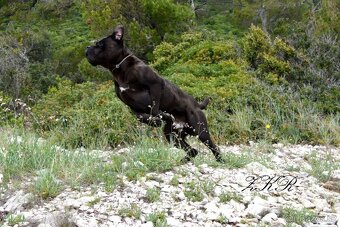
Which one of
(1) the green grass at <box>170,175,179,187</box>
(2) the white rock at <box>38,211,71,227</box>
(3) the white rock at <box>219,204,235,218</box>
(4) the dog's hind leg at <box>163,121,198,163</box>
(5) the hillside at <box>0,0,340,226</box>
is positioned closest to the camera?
(2) the white rock at <box>38,211,71,227</box>

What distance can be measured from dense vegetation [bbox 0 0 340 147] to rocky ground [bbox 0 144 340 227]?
2.07 metres

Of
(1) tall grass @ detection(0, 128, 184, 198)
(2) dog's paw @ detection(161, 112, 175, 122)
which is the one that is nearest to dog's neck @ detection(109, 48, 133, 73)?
(2) dog's paw @ detection(161, 112, 175, 122)

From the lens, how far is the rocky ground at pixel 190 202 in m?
5.32

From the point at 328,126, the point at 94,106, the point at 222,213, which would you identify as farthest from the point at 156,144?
the point at 94,106

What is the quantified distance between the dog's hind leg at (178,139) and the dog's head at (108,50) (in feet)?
3.85

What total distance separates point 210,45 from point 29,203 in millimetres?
14069

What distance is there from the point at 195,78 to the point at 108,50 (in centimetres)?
950

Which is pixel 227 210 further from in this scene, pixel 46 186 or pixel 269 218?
pixel 46 186

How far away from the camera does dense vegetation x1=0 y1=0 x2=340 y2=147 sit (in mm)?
11156

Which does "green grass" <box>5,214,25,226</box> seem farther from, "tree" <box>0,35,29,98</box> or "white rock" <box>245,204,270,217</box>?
"tree" <box>0,35,29,98</box>

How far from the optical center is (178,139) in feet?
24.2

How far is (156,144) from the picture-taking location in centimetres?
736

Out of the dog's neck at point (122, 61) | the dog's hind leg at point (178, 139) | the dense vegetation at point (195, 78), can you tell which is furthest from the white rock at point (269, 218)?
the dense vegetation at point (195, 78)

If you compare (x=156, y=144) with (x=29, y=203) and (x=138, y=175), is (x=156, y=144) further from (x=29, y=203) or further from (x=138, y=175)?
(x=29, y=203)
